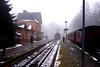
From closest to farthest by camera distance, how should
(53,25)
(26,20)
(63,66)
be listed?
(63,66)
(26,20)
(53,25)

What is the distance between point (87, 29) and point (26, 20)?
38021 mm

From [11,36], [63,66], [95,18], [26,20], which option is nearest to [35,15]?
[26,20]

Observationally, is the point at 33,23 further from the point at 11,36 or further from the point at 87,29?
the point at 87,29

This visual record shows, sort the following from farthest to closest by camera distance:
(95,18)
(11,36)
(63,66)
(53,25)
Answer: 1. (53,25)
2. (95,18)
3. (11,36)
4. (63,66)

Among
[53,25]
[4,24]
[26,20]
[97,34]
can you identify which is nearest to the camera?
[97,34]

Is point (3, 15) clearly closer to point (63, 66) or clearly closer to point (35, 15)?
point (63, 66)

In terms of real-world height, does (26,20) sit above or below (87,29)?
above

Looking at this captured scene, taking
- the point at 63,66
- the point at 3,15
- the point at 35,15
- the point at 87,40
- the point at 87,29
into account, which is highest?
the point at 35,15

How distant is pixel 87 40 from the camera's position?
533 inches

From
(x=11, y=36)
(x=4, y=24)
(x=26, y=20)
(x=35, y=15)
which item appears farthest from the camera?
(x=35, y=15)

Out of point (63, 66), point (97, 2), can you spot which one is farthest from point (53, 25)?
point (63, 66)

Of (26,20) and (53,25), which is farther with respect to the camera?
(53,25)

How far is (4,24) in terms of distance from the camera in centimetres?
1575

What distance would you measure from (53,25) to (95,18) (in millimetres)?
46858
